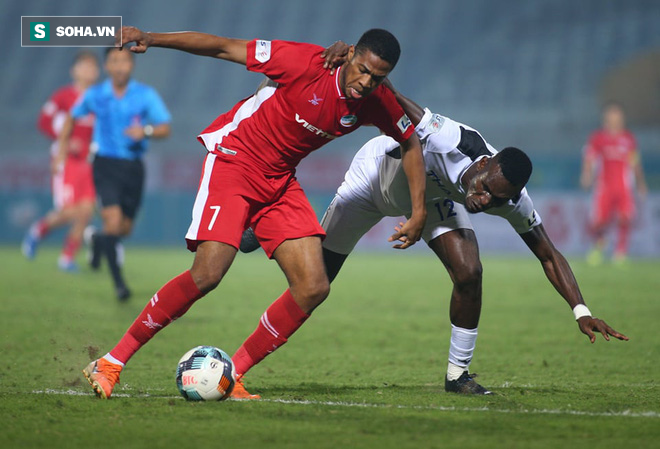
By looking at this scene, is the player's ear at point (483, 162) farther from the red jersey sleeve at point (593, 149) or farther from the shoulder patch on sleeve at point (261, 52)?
the red jersey sleeve at point (593, 149)

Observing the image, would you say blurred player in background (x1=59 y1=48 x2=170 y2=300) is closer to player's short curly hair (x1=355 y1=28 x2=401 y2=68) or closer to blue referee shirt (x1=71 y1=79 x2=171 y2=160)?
blue referee shirt (x1=71 y1=79 x2=171 y2=160)

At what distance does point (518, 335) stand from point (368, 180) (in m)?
2.80

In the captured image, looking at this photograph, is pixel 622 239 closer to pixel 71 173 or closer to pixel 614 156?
pixel 614 156

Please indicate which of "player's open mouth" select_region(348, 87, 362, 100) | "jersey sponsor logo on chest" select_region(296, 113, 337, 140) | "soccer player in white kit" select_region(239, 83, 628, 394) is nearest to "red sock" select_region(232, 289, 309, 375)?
"soccer player in white kit" select_region(239, 83, 628, 394)

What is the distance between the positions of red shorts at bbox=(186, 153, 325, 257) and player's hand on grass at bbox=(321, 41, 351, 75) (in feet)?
2.17

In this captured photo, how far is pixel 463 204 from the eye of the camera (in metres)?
5.37

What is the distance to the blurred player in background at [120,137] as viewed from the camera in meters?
9.47

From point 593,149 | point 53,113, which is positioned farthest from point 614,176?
point 53,113

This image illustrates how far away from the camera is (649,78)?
24.4m

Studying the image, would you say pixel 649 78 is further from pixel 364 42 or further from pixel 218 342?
pixel 364 42

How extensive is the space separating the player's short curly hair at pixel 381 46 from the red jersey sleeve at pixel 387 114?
285 mm

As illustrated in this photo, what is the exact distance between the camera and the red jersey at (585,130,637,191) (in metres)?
15.9

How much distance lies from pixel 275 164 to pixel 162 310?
0.98 metres

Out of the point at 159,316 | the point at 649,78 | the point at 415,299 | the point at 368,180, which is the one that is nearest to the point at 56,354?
the point at 159,316
